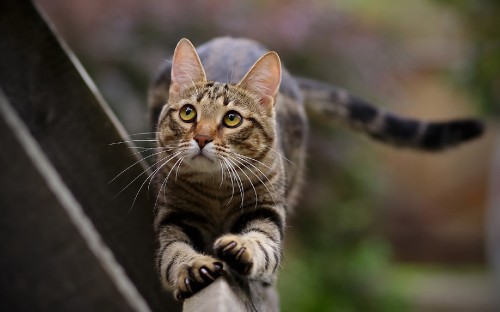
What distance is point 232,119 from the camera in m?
2.73

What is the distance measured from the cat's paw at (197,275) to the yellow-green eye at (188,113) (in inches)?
25.7

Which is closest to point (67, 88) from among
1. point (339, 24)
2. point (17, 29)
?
point (17, 29)

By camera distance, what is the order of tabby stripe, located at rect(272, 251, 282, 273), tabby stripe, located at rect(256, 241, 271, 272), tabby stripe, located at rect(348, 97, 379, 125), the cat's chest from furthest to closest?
tabby stripe, located at rect(348, 97, 379, 125), the cat's chest, tabby stripe, located at rect(272, 251, 282, 273), tabby stripe, located at rect(256, 241, 271, 272)

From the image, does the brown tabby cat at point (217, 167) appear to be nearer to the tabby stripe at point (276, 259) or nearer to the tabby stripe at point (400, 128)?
the tabby stripe at point (276, 259)

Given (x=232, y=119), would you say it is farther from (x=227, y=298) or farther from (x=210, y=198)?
(x=227, y=298)

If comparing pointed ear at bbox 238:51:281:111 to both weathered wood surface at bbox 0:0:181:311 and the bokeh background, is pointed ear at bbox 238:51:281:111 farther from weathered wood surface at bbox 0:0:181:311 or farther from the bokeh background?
the bokeh background

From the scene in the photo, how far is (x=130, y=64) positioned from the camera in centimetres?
609

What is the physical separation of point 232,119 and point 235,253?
2.09 ft

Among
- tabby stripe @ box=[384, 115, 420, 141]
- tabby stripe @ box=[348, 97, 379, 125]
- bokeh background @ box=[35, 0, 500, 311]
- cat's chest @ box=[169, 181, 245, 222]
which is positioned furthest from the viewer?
bokeh background @ box=[35, 0, 500, 311]

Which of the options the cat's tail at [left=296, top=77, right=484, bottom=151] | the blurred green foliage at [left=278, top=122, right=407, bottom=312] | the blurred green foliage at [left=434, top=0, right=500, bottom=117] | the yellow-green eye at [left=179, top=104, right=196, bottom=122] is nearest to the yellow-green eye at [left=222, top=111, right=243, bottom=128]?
the yellow-green eye at [left=179, top=104, right=196, bottom=122]

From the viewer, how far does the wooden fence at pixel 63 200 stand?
5.31ft

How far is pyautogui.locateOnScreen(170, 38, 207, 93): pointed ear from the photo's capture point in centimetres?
281

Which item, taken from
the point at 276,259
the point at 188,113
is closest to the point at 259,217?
the point at 276,259

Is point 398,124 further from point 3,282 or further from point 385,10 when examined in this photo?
point 385,10
